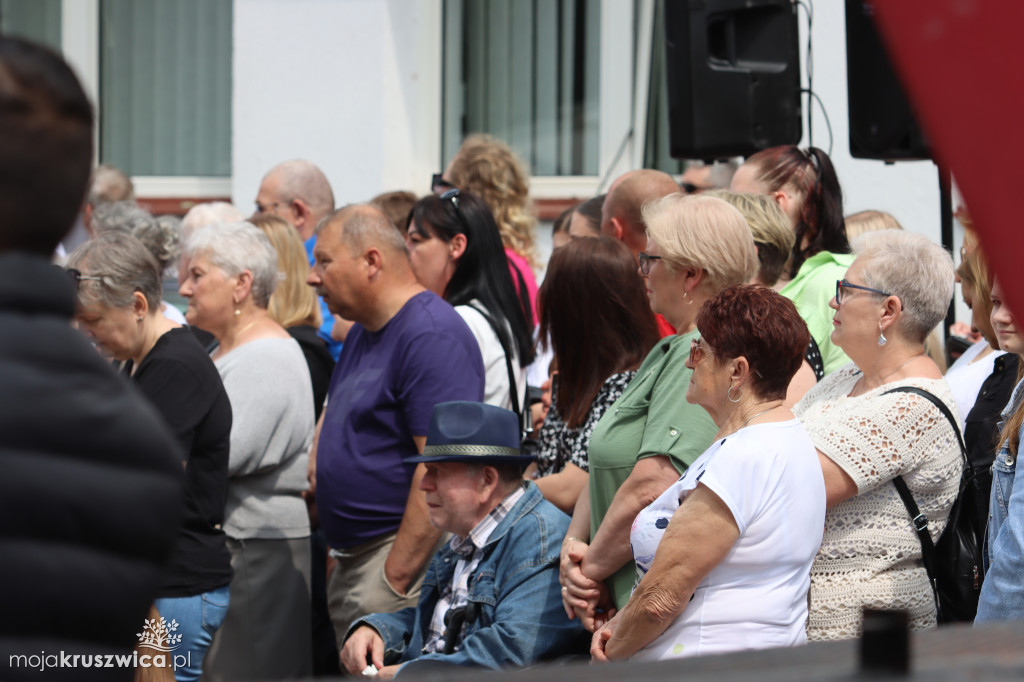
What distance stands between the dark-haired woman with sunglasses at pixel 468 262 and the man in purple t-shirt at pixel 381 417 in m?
0.45

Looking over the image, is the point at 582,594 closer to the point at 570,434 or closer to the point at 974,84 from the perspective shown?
the point at 570,434

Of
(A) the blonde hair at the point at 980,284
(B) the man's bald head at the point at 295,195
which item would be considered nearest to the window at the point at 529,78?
(B) the man's bald head at the point at 295,195

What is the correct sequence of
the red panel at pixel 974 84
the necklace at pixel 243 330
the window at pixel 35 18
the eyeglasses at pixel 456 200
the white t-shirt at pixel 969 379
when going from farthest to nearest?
the window at pixel 35 18 < the eyeglasses at pixel 456 200 < the necklace at pixel 243 330 < the white t-shirt at pixel 969 379 < the red panel at pixel 974 84

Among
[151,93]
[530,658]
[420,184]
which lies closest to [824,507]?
[530,658]

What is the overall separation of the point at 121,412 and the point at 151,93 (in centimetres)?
856

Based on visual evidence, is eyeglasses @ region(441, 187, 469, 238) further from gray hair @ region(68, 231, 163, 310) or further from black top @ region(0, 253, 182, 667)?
black top @ region(0, 253, 182, 667)

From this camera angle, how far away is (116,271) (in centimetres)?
386

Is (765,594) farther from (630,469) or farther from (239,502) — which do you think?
(239,502)

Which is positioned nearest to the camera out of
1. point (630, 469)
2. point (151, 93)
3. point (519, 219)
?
point (630, 469)

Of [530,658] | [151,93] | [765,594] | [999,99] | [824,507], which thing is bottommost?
[530,658]

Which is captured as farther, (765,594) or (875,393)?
(875,393)

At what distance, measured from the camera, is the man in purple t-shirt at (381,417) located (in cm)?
392

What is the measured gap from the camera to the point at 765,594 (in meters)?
2.71

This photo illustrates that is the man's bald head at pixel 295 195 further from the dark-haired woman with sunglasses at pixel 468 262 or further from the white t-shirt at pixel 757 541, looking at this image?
the white t-shirt at pixel 757 541
